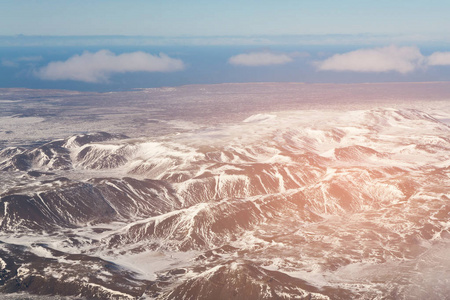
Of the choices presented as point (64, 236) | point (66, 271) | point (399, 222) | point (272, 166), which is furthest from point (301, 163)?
point (66, 271)

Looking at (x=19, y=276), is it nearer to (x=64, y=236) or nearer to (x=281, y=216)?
(x=64, y=236)

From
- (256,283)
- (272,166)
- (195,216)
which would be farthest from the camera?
(272,166)

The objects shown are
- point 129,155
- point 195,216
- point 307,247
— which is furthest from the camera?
point 129,155

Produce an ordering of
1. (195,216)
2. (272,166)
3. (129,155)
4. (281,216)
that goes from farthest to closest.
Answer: (129,155)
(272,166)
(281,216)
(195,216)

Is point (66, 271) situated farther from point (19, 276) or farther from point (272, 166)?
point (272, 166)

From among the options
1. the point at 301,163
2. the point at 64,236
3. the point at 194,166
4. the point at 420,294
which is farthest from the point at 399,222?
the point at 64,236

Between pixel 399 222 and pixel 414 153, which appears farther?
pixel 414 153
